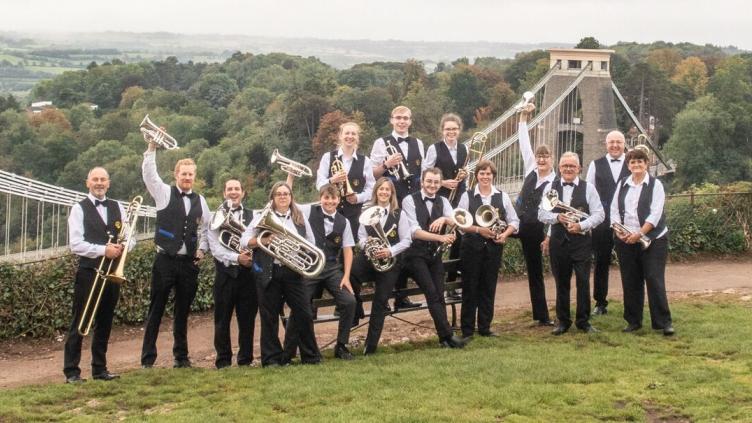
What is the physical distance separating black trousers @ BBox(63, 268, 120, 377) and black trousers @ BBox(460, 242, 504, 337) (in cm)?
333

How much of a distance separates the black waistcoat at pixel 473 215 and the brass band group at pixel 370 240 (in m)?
0.01

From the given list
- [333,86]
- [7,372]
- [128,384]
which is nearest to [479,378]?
[128,384]

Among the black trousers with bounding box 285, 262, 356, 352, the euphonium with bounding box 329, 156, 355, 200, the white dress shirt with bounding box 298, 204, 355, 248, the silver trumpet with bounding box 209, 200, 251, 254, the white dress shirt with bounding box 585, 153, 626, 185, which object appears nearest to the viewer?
the silver trumpet with bounding box 209, 200, 251, 254

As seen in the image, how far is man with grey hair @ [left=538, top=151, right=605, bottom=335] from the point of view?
10.0 meters

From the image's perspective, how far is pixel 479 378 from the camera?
838 centimetres

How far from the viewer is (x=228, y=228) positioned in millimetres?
9117

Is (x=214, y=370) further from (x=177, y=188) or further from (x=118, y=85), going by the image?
(x=118, y=85)

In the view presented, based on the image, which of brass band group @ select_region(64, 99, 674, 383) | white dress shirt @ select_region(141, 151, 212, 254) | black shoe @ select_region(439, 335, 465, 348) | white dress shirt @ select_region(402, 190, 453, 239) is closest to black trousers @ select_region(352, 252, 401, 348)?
brass band group @ select_region(64, 99, 674, 383)

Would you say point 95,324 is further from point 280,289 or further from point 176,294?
point 280,289

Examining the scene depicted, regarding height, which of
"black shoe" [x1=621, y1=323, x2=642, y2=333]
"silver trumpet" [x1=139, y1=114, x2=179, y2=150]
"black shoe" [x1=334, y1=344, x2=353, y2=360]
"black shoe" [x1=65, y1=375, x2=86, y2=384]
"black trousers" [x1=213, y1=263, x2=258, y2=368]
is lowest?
"black shoe" [x1=65, y1=375, x2=86, y2=384]

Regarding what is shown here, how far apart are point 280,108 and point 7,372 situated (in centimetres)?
6594

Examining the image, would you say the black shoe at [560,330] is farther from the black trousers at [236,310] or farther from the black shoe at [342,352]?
the black trousers at [236,310]

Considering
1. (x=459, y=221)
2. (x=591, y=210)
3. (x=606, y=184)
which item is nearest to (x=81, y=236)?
(x=459, y=221)

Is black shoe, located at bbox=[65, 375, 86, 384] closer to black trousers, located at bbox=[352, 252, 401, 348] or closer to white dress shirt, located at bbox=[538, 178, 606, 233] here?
black trousers, located at bbox=[352, 252, 401, 348]
